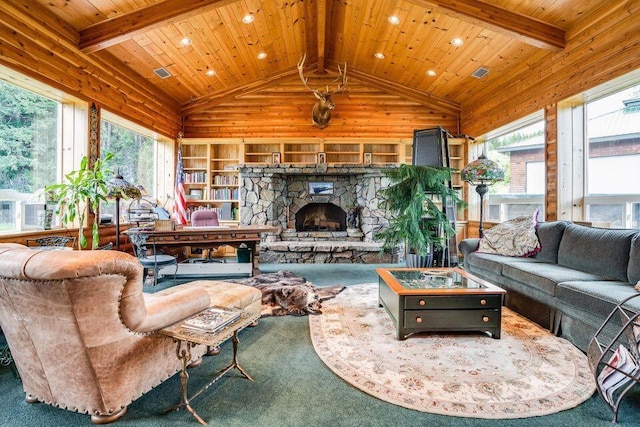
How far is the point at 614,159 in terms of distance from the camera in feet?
12.4

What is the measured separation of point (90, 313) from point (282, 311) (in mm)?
1974

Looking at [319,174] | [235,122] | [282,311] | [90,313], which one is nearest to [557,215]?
[282,311]

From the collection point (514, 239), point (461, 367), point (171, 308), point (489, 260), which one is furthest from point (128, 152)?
point (514, 239)

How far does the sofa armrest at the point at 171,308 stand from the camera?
158 centimetres

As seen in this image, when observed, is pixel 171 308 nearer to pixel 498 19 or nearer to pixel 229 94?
pixel 498 19

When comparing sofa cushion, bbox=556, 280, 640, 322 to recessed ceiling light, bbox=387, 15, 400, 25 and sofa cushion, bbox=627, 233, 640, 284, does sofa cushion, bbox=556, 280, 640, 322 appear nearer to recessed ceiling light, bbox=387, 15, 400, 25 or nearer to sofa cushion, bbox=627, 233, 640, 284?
sofa cushion, bbox=627, 233, 640, 284

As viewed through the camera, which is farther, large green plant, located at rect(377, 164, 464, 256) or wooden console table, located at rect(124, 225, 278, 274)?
wooden console table, located at rect(124, 225, 278, 274)

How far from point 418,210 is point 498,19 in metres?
2.36

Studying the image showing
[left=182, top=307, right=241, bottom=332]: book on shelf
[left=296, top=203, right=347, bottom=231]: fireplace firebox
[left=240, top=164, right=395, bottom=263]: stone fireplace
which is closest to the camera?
[left=182, top=307, right=241, bottom=332]: book on shelf

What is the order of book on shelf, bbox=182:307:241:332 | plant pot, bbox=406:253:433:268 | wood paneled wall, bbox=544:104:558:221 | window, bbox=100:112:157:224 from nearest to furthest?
book on shelf, bbox=182:307:241:332
plant pot, bbox=406:253:433:268
wood paneled wall, bbox=544:104:558:221
window, bbox=100:112:157:224

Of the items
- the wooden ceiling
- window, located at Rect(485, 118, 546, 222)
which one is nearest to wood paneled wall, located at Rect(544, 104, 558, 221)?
window, located at Rect(485, 118, 546, 222)

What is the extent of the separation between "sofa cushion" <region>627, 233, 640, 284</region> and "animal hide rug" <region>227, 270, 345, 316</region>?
2460 mm

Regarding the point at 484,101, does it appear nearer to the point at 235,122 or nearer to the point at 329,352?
the point at 235,122

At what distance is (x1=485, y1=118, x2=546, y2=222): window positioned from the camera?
4934 mm
